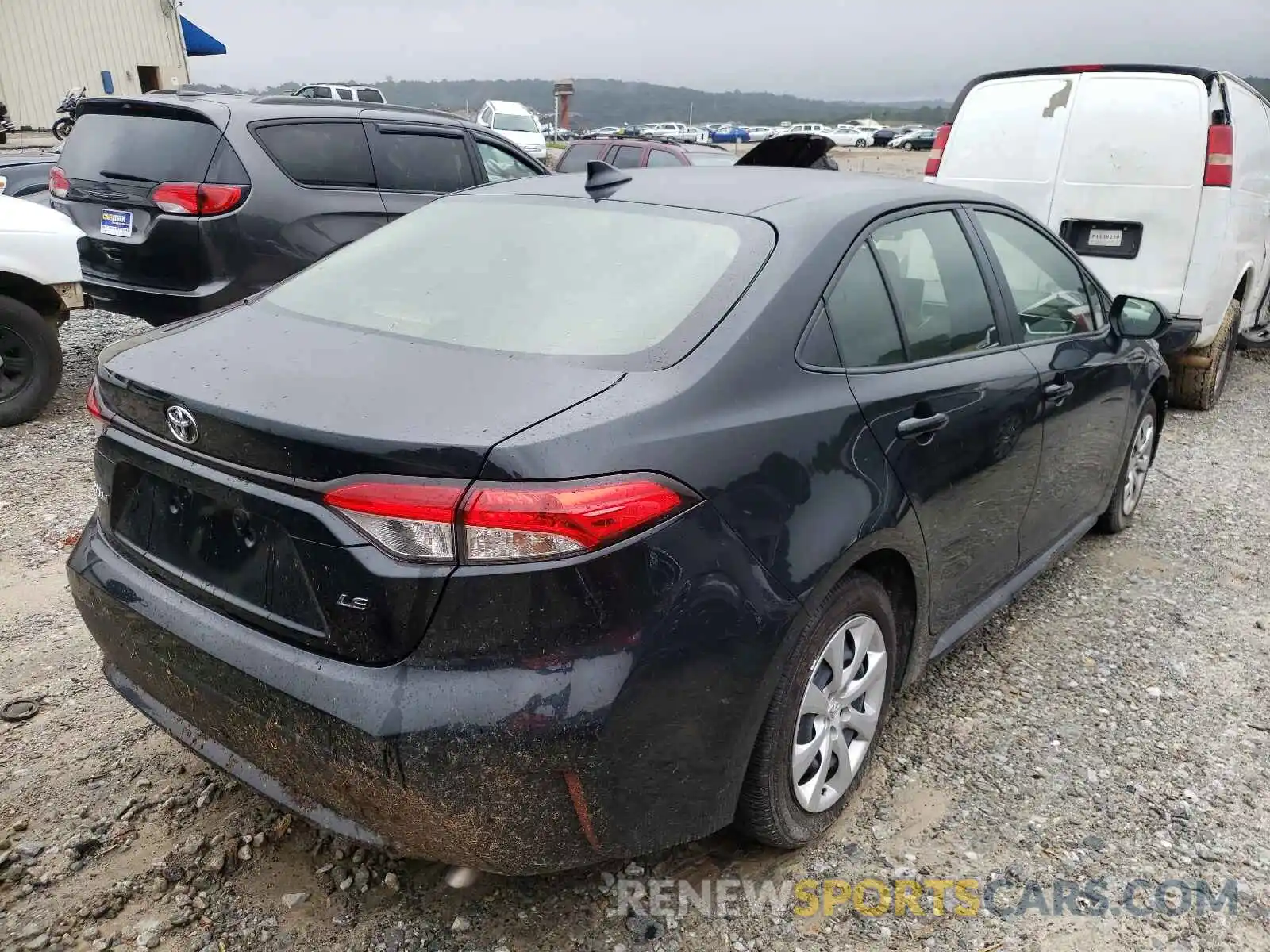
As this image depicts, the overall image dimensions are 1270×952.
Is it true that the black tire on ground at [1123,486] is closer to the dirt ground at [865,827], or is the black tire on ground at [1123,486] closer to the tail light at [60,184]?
the dirt ground at [865,827]

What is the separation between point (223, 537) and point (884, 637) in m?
1.62

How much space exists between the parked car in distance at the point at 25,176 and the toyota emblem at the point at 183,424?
7411mm

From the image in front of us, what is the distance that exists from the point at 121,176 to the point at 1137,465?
19.1 ft

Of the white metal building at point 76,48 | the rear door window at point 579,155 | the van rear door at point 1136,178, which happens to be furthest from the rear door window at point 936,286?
the white metal building at point 76,48

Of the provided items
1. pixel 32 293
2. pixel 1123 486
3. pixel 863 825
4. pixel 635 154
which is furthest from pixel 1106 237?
pixel 635 154

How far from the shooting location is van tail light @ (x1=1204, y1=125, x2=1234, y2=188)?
19.0 feet

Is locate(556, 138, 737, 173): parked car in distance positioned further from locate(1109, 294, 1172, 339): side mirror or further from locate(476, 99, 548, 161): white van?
locate(1109, 294, 1172, 339): side mirror

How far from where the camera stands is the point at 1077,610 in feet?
12.7

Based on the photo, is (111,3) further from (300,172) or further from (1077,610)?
(1077,610)

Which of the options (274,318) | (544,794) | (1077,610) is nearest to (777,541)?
(544,794)

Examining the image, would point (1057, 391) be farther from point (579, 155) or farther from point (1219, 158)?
point (579, 155)

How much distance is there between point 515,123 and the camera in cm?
2180

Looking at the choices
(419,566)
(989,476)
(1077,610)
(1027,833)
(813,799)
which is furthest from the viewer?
(1077,610)

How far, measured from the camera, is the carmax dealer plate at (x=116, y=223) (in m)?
5.62
